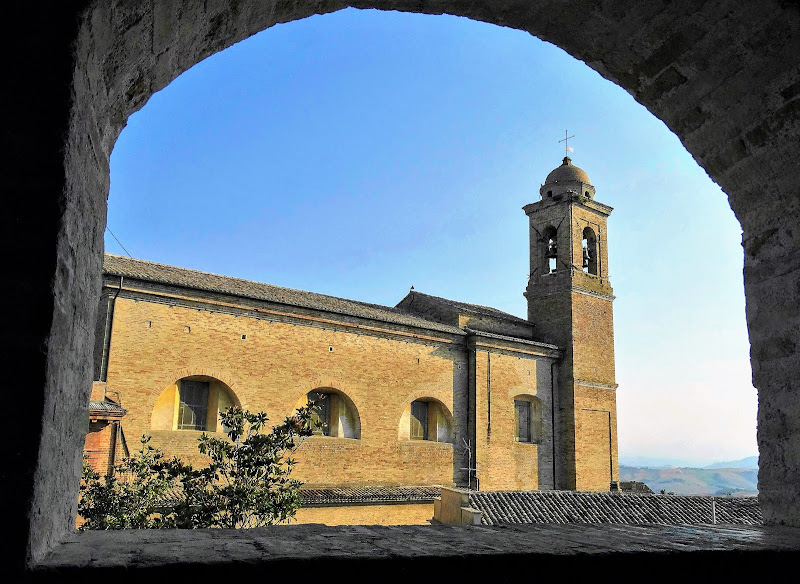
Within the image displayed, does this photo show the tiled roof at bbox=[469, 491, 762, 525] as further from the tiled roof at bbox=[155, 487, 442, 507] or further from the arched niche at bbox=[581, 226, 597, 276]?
the arched niche at bbox=[581, 226, 597, 276]

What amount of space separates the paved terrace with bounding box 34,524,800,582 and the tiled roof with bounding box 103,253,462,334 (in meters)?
12.4

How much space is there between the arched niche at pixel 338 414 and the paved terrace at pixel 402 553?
48.4 feet

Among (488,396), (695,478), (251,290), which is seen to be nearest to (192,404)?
(251,290)

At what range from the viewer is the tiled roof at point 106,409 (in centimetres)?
1183

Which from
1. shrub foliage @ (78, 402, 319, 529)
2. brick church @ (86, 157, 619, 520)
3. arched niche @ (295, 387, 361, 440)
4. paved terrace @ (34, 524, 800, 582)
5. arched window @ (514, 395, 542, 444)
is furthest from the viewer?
arched window @ (514, 395, 542, 444)

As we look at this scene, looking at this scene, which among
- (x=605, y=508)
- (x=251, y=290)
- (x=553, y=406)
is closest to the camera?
(x=605, y=508)

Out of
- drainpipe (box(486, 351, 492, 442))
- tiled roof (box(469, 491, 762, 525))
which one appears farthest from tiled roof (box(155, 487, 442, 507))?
drainpipe (box(486, 351, 492, 442))

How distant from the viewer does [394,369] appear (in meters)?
18.1

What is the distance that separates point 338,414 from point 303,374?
1.51m

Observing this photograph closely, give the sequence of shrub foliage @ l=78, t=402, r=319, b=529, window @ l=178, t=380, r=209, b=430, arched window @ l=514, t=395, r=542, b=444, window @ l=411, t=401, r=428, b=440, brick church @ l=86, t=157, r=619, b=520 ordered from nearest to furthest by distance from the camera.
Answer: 1. shrub foliage @ l=78, t=402, r=319, b=529
2. brick church @ l=86, t=157, r=619, b=520
3. window @ l=178, t=380, r=209, b=430
4. window @ l=411, t=401, r=428, b=440
5. arched window @ l=514, t=395, r=542, b=444

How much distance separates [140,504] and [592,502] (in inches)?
445

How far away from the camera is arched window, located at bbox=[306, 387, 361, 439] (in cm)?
1694

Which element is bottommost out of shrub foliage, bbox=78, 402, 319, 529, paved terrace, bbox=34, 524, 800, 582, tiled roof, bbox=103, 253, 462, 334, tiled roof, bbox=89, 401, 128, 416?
shrub foliage, bbox=78, 402, 319, 529

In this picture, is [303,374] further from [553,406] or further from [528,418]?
[553,406]
